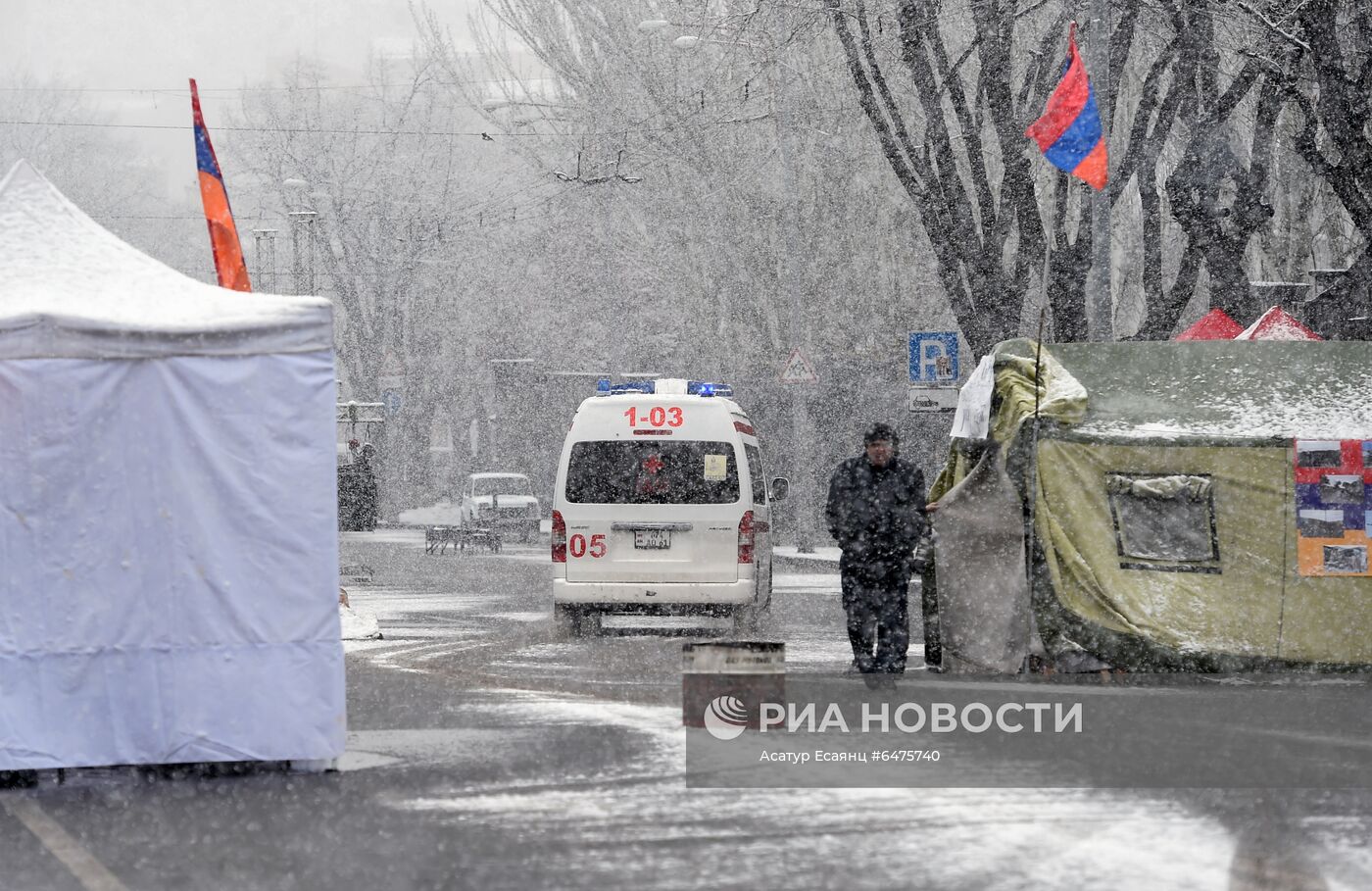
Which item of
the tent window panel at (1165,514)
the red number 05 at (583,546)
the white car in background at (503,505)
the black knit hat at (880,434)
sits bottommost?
the white car in background at (503,505)

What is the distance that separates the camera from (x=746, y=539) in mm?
17141

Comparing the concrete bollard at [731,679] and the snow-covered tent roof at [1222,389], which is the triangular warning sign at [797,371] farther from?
the concrete bollard at [731,679]

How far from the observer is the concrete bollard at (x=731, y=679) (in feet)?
34.6

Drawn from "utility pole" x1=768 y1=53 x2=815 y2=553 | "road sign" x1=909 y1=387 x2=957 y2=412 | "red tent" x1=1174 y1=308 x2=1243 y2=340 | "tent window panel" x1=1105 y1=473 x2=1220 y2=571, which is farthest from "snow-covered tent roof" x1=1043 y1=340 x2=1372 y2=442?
"utility pole" x1=768 y1=53 x2=815 y2=553

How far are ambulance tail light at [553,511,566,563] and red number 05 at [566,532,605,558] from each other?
86 millimetres

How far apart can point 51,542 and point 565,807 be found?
2973 millimetres

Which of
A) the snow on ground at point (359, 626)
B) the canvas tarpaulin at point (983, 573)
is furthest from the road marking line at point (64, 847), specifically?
the snow on ground at point (359, 626)

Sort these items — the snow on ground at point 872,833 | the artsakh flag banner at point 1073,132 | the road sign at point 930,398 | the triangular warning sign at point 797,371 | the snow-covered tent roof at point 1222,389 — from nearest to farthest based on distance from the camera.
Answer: the snow on ground at point 872,833
the snow-covered tent roof at point 1222,389
the artsakh flag banner at point 1073,132
the road sign at point 930,398
the triangular warning sign at point 797,371

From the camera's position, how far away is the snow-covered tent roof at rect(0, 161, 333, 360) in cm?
949

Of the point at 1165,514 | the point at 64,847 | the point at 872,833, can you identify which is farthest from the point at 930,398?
the point at 64,847

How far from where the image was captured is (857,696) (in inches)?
475

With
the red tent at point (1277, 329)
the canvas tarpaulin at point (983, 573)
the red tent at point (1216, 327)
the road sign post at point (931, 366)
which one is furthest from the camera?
the road sign post at point (931, 366)

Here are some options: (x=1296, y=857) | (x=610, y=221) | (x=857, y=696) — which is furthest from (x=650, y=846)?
(x=610, y=221)

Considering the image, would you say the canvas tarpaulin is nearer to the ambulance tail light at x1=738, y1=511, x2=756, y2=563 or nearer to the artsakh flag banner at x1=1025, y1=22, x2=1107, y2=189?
→ the artsakh flag banner at x1=1025, y1=22, x2=1107, y2=189
